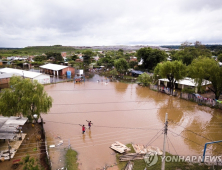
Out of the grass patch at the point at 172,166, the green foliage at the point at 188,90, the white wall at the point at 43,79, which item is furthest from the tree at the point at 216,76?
the white wall at the point at 43,79

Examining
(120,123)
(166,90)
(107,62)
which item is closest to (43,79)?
(120,123)

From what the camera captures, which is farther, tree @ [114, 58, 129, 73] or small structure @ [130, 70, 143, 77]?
tree @ [114, 58, 129, 73]

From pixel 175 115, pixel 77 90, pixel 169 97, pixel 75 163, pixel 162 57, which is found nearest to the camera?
pixel 75 163

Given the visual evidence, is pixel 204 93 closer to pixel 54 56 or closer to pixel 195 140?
pixel 195 140

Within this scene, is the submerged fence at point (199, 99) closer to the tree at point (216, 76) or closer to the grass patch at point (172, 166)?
the tree at point (216, 76)

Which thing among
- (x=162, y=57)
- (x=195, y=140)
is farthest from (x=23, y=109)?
(x=162, y=57)

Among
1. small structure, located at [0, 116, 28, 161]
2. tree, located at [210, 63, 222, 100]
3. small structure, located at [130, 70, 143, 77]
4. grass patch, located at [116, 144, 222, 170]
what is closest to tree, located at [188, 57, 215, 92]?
tree, located at [210, 63, 222, 100]

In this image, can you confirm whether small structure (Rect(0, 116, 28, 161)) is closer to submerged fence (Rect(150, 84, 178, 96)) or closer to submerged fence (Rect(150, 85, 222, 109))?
submerged fence (Rect(150, 85, 222, 109))
